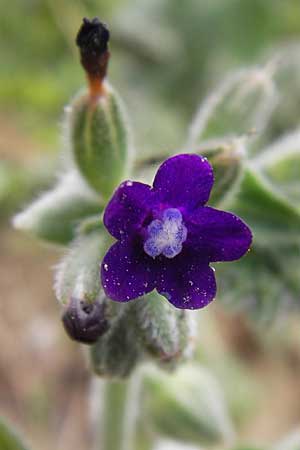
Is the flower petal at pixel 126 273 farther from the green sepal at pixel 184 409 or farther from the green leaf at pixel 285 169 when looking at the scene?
the green sepal at pixel 184 409

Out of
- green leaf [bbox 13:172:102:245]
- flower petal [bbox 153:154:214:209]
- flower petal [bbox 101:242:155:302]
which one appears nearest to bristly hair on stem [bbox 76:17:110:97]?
green leaf [bbox 13:172:102:245]

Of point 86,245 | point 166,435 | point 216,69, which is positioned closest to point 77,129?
point 86,245

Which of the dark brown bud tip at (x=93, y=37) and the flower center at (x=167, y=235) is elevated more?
the dark brown bud tip at (x=93, y=37)

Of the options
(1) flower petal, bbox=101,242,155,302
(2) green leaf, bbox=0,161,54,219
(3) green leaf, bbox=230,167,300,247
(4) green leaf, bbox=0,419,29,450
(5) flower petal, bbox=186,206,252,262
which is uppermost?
(2) green leaf, bbox=0,161,54,219

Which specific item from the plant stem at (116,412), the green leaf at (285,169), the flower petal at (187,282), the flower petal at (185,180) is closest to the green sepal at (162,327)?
the flower petal at (187,282)

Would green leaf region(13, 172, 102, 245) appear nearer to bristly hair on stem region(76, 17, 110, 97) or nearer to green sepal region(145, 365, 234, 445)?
bristly hair on stem region(76, 17, 110, 97)

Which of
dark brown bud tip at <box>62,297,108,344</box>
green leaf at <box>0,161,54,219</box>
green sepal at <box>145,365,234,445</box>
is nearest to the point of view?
dark brown bud tip at <box>62,297,108,344</box>
